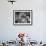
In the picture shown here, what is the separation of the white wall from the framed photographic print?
4.5 inches

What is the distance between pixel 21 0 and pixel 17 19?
0.72 meters

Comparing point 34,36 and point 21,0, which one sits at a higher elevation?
point 21,0

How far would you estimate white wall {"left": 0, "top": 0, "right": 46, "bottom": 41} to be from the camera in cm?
486

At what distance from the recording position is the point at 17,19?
4930 millimetres

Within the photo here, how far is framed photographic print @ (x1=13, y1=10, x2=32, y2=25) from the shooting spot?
4.88m

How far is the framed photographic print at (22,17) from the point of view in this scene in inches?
192

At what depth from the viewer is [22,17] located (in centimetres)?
493

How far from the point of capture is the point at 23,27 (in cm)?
491

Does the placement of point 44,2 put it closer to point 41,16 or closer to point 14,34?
point 41,16

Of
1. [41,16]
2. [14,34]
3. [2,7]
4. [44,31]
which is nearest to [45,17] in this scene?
[41,16]

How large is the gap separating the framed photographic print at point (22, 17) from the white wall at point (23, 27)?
11cm

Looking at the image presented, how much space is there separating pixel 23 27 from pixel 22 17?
14.7 inches

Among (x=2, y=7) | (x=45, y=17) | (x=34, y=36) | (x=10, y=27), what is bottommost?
(x=34, y=36)

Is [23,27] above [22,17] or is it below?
below
